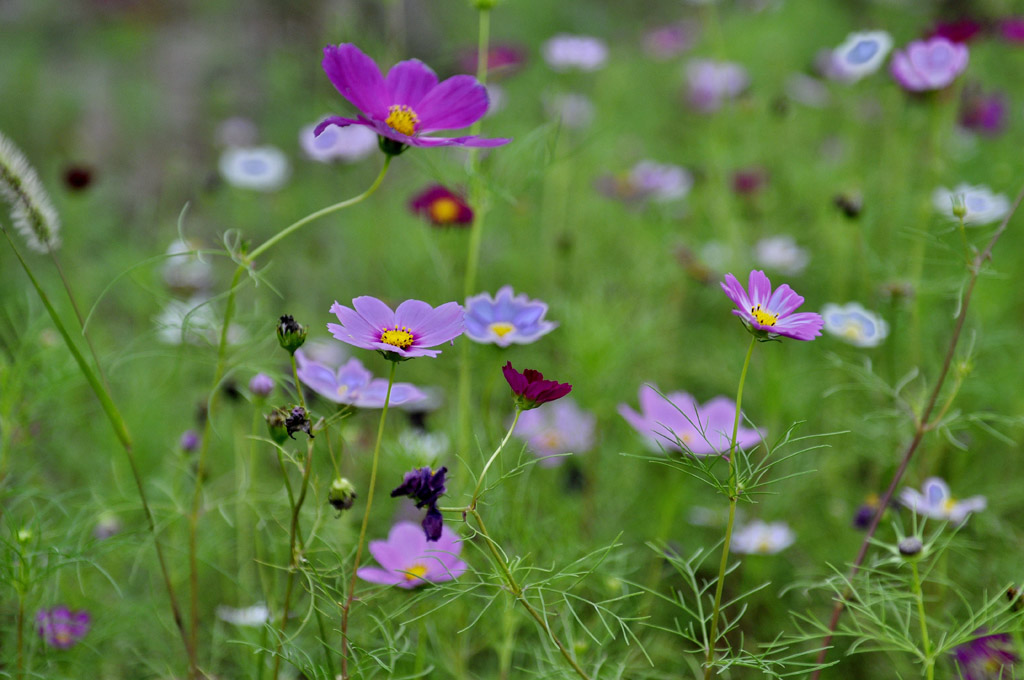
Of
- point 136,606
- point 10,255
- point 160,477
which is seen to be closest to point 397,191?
point 10,255

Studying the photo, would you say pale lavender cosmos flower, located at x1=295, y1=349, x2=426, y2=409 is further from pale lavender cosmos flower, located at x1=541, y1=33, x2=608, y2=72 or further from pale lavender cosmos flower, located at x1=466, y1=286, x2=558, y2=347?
pale lavender cosmos flower, located at x1=541, y1=33, x2=608, y2=72

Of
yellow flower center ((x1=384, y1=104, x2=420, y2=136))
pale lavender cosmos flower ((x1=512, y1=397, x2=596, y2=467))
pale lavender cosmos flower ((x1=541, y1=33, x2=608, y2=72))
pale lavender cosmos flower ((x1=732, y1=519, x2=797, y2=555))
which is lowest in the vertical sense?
pale lavender cosmos flower ((x1=512, y1=397, x2=596, y2=467))

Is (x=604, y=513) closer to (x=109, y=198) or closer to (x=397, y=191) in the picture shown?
(x=397, y=191)

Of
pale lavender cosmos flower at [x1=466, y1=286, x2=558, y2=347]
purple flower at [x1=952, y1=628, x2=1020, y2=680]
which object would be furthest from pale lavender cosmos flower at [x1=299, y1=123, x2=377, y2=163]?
purple flower at [x1=952, y1=628, x2=1020, y2=680]

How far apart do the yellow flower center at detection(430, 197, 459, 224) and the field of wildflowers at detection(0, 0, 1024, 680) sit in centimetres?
1

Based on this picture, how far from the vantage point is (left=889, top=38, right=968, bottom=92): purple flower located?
3.29ft

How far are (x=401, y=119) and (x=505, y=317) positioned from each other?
0.26 meters

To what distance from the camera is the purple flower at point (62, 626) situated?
2.66ft

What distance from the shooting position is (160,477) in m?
1.21

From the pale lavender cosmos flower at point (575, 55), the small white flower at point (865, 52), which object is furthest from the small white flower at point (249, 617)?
the pale lavender cosmos flower at point (575, 55)

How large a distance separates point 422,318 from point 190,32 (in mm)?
2934

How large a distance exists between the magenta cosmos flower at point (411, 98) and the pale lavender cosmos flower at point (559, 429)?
637mm

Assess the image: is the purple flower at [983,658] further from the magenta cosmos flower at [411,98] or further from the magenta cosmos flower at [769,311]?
the magenta cosmos flower at [411,98]

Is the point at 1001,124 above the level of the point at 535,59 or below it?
above
